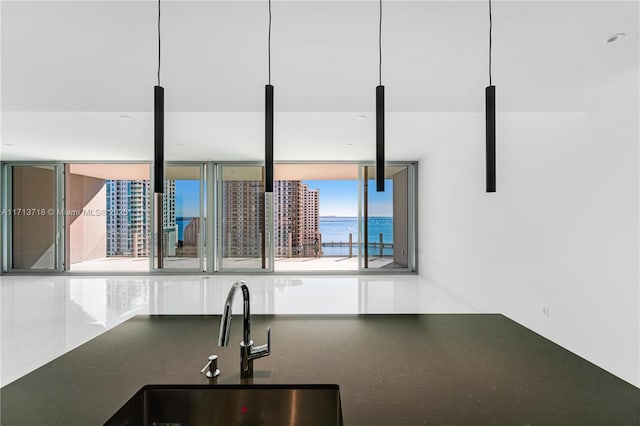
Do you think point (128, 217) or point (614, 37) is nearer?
point (614, 37)

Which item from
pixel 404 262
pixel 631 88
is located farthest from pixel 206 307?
pixel 631 88

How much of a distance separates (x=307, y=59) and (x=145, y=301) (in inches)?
177

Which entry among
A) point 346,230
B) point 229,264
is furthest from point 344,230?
point 229,264

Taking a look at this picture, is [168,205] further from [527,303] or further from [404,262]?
[527,303]

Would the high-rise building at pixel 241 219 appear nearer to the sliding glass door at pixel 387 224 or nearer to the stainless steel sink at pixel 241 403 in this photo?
the sliding glass door at pixel 387 224

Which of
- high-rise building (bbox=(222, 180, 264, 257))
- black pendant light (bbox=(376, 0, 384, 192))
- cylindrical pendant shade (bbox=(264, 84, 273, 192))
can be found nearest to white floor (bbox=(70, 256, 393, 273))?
high-rise building (bbox=(222, 180, 264, 257))

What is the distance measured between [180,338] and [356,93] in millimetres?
2585

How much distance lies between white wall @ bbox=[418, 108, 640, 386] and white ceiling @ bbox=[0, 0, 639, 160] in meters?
0.37

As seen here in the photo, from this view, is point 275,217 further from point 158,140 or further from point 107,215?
point 158,140

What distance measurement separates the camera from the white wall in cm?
246

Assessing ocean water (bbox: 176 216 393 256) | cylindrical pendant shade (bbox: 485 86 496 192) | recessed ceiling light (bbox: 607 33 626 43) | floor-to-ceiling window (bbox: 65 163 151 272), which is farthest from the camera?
floor-to-ceiling window (bbox: 65 163 151 272)

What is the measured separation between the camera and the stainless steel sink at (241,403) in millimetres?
1048

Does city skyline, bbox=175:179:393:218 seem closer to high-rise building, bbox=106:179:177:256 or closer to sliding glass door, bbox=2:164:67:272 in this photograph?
high-rise building, bbox=106:179:177:256

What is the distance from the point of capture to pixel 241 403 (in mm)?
1059
